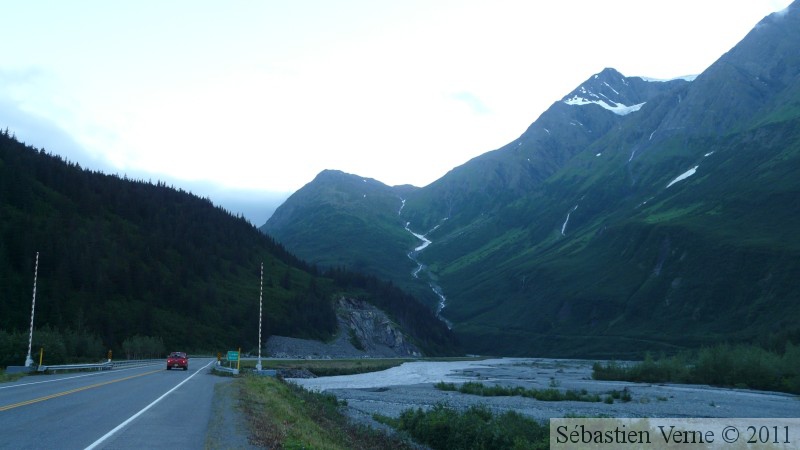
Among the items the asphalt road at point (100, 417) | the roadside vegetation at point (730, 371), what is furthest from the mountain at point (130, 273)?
the roadside vegetation at point (730, 371)

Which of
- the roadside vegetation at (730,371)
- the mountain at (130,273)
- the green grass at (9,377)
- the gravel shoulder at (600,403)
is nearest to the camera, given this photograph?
the green grass at (9,377)

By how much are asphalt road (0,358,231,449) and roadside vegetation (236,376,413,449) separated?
1763 mm

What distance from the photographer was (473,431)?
87.7 ft

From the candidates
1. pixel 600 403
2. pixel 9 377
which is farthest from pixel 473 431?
pixel 9 377

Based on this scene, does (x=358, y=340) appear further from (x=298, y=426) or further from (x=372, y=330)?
(x=298, y=426)

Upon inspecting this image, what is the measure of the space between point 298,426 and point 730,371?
229 feet

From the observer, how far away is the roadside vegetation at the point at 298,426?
62.0 feet

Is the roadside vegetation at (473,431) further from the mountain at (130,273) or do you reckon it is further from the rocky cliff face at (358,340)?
the rocky cliff face at (358,340)

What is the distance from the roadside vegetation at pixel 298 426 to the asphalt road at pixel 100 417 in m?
1.76

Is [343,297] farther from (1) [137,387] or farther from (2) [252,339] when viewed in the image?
(1) [137,387]

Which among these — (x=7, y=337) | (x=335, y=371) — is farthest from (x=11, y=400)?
(x=335, y=371)

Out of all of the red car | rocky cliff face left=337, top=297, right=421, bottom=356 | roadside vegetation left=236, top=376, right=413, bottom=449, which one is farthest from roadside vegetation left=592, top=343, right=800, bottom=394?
rocky cliff face left=337, top=297, right=421, bottom=356

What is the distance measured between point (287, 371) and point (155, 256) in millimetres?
84024

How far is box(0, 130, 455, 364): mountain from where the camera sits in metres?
106
